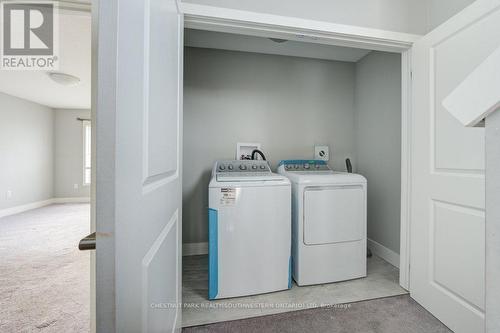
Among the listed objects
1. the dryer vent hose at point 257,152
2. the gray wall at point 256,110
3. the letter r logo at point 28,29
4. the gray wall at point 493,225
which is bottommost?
the gray wall at point 493,225

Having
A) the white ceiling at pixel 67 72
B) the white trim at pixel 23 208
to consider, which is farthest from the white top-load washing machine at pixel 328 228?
the white trim at pixel 23 208

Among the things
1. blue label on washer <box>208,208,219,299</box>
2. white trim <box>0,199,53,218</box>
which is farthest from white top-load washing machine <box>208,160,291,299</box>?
white trim <box>0,199,53,218</box>

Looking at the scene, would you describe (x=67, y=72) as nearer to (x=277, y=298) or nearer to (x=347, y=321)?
(x=277, y=298)

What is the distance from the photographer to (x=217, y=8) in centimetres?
140

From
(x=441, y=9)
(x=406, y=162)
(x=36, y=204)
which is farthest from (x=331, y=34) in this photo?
(x=36, y=204)

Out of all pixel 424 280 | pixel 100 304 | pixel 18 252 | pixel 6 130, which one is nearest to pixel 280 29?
pixel 100 304

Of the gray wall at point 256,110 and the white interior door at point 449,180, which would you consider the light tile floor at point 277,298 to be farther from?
the gray wall at point 256,110

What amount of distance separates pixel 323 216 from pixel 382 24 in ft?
5.00

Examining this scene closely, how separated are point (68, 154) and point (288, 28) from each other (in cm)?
615

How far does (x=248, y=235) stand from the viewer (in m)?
1.66

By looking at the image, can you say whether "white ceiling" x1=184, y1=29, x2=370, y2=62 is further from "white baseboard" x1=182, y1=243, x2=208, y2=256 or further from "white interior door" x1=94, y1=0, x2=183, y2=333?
"white baseboard" x1=182, y1=243, x2=208, y2=256

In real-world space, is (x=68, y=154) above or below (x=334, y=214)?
above

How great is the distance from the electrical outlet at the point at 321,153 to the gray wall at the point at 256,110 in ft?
0.17

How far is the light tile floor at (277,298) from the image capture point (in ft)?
4.91
